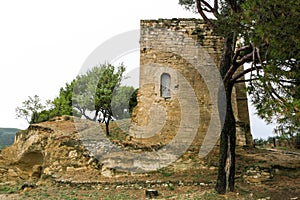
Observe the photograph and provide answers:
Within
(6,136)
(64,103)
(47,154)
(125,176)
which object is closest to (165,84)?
(125,176)

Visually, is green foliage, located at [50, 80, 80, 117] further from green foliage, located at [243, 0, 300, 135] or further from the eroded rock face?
green foliage, located at [243, 0, 300, 135]

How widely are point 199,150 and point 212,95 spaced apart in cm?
247

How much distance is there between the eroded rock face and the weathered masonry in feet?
8.02

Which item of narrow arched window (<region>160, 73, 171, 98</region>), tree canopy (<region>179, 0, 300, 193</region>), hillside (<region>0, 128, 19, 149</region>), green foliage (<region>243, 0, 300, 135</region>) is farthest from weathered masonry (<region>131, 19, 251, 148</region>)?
hillside (<region>0, 128, 19, 149</region>)

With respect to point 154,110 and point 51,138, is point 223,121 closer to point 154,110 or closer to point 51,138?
point 154,110

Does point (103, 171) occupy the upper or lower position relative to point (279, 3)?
lower

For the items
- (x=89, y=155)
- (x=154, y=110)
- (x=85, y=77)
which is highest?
(x=85, y=77)

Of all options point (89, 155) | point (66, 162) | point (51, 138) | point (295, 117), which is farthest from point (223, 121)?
point (51, 138)

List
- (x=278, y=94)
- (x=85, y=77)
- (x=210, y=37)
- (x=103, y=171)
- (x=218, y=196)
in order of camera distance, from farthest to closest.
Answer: (x=85, y=77)
(x=210, y=37)
(x=103, y=171)
(x=218, y=196)
(x=278, y=94)

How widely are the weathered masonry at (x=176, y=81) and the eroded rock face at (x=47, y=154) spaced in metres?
2.45

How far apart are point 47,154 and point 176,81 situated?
643 cm

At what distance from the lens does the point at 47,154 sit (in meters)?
13.9

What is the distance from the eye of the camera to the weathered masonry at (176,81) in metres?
13.1

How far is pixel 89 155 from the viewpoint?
12727mm
